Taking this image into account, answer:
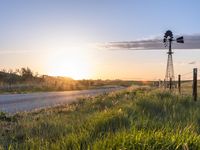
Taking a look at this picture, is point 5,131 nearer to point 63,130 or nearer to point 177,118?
point 63,130

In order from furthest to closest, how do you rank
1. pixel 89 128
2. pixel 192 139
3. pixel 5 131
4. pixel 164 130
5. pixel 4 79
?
Answer: pixel 4 79
pixel 5 131
pixel 89 128
pixel 164 130
pixel 192 139

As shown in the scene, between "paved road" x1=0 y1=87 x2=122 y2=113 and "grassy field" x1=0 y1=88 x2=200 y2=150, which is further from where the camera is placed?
"paved road" x1=0 y1=87 x2=122 y2=113

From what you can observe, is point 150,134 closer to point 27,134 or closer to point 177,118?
point 27,134

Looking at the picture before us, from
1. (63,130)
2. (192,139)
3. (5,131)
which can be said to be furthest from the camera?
(5,131)

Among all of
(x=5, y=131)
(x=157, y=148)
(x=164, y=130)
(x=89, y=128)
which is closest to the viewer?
(x=157, y=148)

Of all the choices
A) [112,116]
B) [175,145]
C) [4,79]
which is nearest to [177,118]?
[112,116]

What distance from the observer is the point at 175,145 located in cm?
770

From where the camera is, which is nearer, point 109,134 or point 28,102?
point 109,134

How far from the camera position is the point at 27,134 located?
10.9 m

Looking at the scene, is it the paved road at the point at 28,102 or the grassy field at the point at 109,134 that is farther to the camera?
the paved road at the point at 28,102

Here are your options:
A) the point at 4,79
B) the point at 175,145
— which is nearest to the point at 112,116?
the point at 175,145

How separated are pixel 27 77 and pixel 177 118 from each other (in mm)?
59627

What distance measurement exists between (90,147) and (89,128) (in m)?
1.97

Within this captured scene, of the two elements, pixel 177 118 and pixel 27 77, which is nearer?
pixel 177 118
